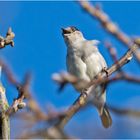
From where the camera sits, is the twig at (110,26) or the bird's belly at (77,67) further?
the bird's belly at (77,67)

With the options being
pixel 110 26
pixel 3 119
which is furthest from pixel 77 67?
pixel 110 26

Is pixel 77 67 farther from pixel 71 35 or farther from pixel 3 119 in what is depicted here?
pixel 3 119

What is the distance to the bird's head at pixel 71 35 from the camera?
670 centimetres

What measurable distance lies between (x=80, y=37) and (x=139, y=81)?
613 cm

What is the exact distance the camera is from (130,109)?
0.84 metres

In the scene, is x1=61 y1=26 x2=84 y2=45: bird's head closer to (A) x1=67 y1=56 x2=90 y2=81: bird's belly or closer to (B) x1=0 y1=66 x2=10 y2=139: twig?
(A) x1=67 y1=56 x2=90 y2=81: bird's belly

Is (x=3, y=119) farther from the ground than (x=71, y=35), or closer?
closer

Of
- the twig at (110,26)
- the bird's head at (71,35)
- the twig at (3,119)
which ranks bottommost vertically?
the twig at (110,26)

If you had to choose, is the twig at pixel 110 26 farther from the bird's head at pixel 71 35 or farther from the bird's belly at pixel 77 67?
the bird's head at pixel 71 35

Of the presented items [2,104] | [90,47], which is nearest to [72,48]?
[90,47]

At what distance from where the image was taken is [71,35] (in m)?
6.82

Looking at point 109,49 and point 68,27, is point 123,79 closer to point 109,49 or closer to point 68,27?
point 109,49

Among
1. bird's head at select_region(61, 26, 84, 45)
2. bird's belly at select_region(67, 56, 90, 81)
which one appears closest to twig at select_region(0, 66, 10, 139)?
bird's belly at select_region(67, 56, 90, 81)

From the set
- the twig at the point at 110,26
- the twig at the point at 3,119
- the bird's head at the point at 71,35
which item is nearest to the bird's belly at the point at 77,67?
the bird's head at the point at 71,35
